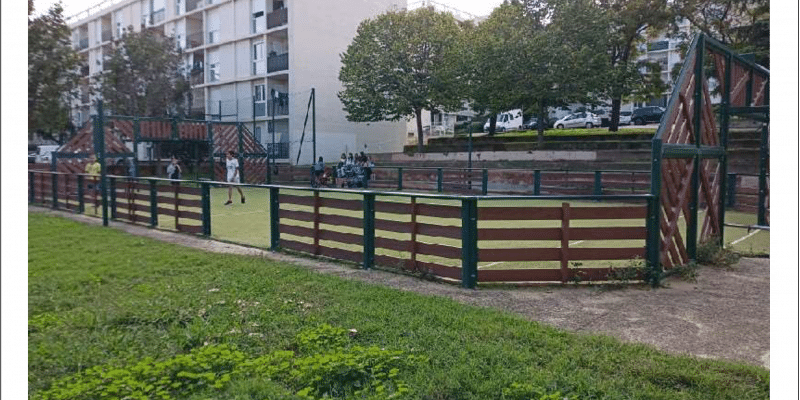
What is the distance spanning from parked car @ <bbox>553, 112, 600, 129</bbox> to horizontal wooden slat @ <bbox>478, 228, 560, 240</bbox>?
39.9m

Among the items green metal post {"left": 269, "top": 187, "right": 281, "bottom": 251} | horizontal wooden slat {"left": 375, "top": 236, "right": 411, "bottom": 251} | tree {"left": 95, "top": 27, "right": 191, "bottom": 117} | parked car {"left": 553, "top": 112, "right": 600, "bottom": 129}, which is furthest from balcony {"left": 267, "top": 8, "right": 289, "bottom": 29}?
horizontal wooden slat {"left": 375, "top": 236, "right": 411, "bottom": 251}

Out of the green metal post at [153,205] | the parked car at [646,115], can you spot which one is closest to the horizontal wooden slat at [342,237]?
the green metal post at [153,205]

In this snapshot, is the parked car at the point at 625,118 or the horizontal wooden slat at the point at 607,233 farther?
the parked car at the point at 625,118

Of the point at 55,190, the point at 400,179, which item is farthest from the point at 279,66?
the point at 55,190

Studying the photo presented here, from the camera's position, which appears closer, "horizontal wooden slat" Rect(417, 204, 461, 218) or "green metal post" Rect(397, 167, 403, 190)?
"horizontal wooden slat" Rect(417, 204, 461, 218)

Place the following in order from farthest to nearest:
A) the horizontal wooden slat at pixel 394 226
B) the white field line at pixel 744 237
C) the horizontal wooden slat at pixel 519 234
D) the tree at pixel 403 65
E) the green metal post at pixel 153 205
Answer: the tree at pixel 403 65 < the green metal post at pixel 153 205 < the white field line at pixel 744 237 < the horizontal wooden slat at pixel 394 226 < the horizontal wooden slat at pixel 519 234

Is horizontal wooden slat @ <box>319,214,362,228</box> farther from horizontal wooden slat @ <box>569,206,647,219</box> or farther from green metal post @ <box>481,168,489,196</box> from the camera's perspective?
green metal post @ <box>481,168,489,196</box>

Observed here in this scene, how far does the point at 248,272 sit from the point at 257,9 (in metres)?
36.8

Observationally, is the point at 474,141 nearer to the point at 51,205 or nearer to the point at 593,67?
the point at 593,67

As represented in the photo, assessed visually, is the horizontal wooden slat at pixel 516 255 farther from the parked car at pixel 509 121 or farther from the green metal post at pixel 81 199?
the parked car at pixel 509 121

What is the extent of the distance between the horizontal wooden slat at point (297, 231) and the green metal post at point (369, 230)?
4.21ft

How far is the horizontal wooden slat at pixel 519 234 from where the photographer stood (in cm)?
728

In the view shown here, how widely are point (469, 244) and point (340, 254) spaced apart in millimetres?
2408

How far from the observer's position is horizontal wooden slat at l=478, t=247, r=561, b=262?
7301mm
